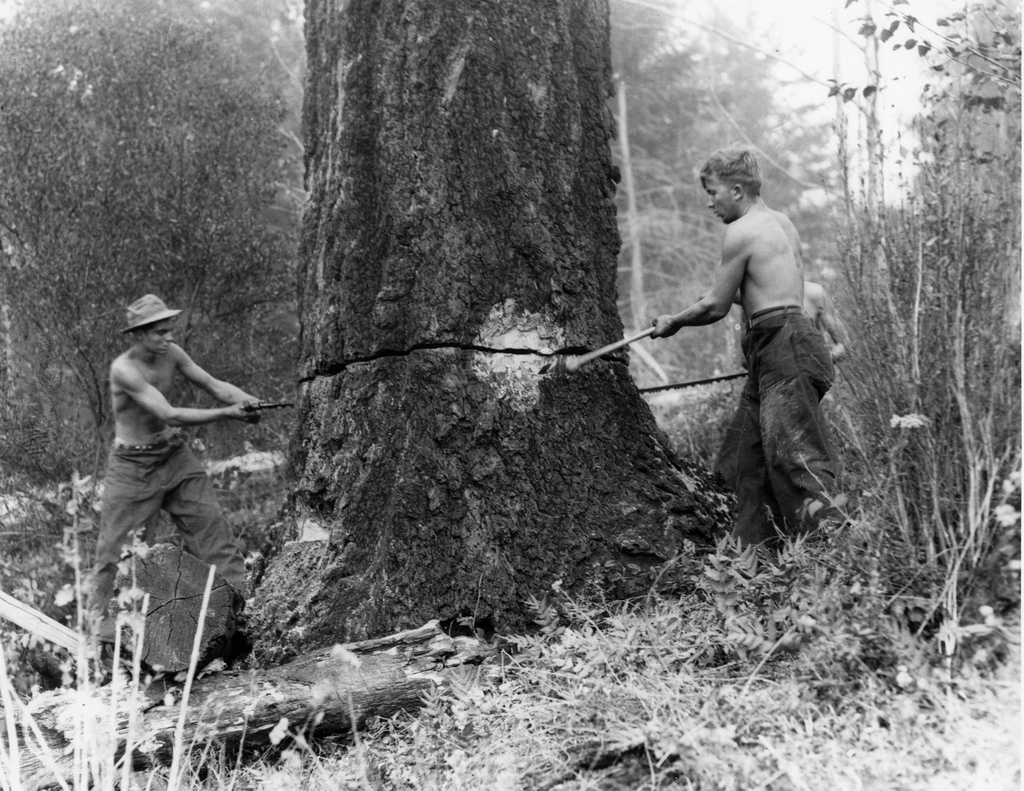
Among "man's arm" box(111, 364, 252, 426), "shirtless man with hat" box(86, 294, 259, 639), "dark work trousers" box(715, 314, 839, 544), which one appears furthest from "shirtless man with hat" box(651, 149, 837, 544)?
"shirtless man with hat" box(86, 294, 259, 639)

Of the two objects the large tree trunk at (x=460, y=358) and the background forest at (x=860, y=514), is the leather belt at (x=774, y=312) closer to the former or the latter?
the background forest at (x=860, y=514)

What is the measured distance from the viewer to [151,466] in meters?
6.48

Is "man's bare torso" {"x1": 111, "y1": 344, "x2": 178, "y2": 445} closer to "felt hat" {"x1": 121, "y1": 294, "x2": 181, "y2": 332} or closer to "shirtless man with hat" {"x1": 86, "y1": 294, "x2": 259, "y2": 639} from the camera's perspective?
"shirtless man with hat" {"x1": 86, "y1": 294, "x2": 259, "y2": 639}

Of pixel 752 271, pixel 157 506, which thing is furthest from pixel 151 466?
pixel 752 271

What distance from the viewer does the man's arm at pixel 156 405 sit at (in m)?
6.15

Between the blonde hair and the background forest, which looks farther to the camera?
the blonde hair

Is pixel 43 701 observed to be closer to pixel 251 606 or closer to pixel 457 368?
pixel 251 606

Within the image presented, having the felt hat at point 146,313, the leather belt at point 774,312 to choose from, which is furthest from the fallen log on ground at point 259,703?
the felt hat at point 146,313

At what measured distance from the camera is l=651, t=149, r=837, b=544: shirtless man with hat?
4410 mm

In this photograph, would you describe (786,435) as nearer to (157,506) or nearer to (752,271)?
(752,271)

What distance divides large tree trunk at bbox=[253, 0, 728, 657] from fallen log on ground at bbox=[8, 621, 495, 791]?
0.23m

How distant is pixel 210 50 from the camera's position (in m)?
9.84

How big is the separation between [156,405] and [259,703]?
9.52ft

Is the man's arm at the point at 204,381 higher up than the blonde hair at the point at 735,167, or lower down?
lower down
